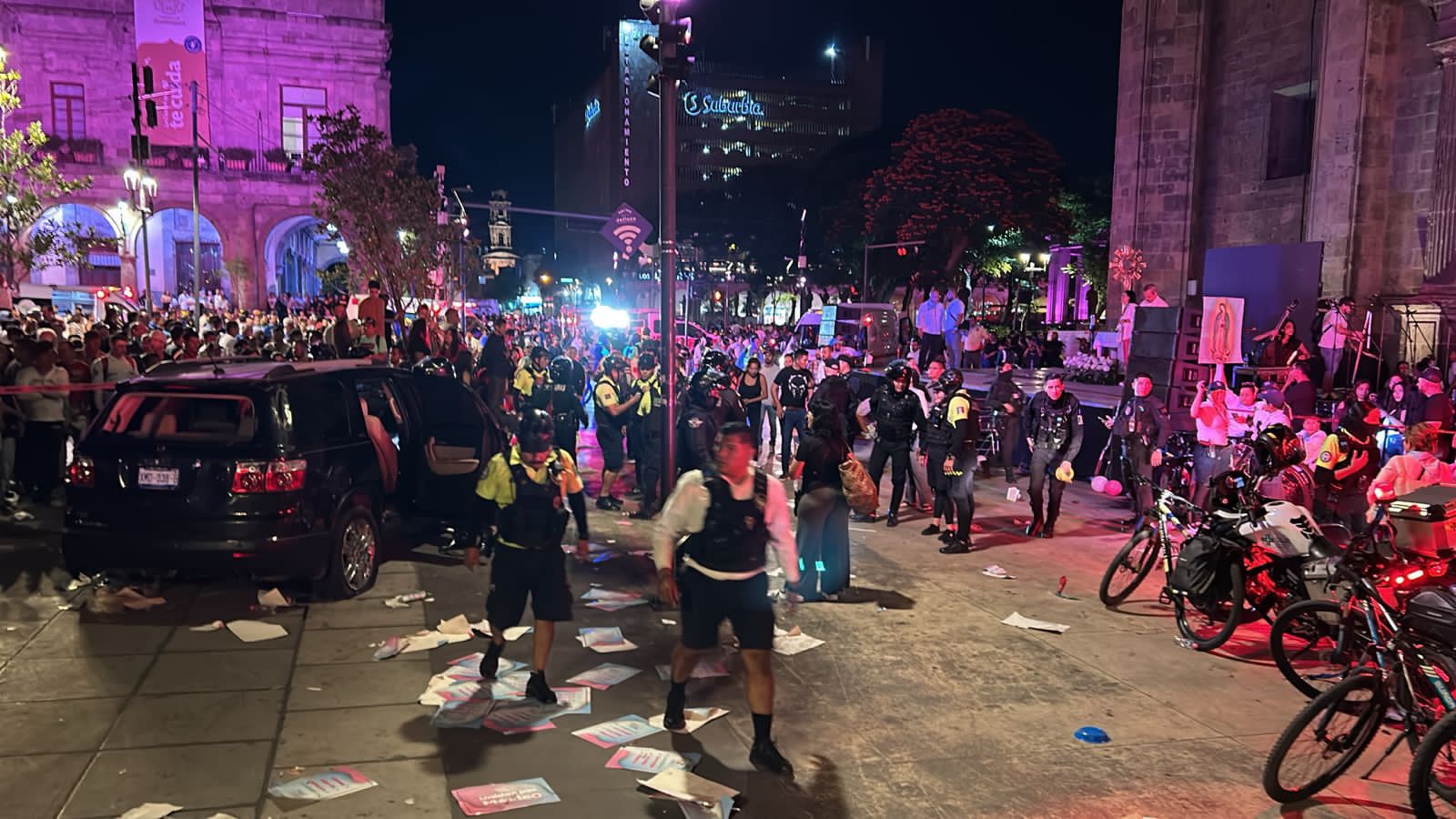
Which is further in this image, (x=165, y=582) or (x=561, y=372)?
(x=561, y=372)

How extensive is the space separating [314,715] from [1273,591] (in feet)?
21.1

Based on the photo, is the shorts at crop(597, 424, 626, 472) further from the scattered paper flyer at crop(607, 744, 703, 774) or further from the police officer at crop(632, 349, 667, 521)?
the scattered paper flyer at crop(607, 744, 703, 774)

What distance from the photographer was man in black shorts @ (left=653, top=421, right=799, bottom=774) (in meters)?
5.13

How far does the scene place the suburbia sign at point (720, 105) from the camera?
379 feet

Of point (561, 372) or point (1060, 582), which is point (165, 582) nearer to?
point (561, 372)

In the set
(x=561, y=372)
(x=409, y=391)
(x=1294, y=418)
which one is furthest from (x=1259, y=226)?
(x=409, y=391)

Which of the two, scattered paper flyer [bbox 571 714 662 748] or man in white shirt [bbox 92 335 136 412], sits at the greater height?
man in white shirt [bbox 92 335 136 412]

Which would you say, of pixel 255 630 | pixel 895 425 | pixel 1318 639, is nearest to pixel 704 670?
pixel 255 630

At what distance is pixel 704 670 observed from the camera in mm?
6605

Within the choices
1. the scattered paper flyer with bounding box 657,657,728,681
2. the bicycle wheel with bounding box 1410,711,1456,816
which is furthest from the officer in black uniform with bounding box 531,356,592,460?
the bicycle wheel with bounding box 1410,711,1456,816

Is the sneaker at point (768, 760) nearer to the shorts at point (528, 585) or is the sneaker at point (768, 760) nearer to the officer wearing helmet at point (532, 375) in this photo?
the shorts at point (528, 585)

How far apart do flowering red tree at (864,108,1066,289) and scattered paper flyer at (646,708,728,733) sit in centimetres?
4002

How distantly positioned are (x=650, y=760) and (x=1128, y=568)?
16.0 feet

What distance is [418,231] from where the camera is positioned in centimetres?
3191
